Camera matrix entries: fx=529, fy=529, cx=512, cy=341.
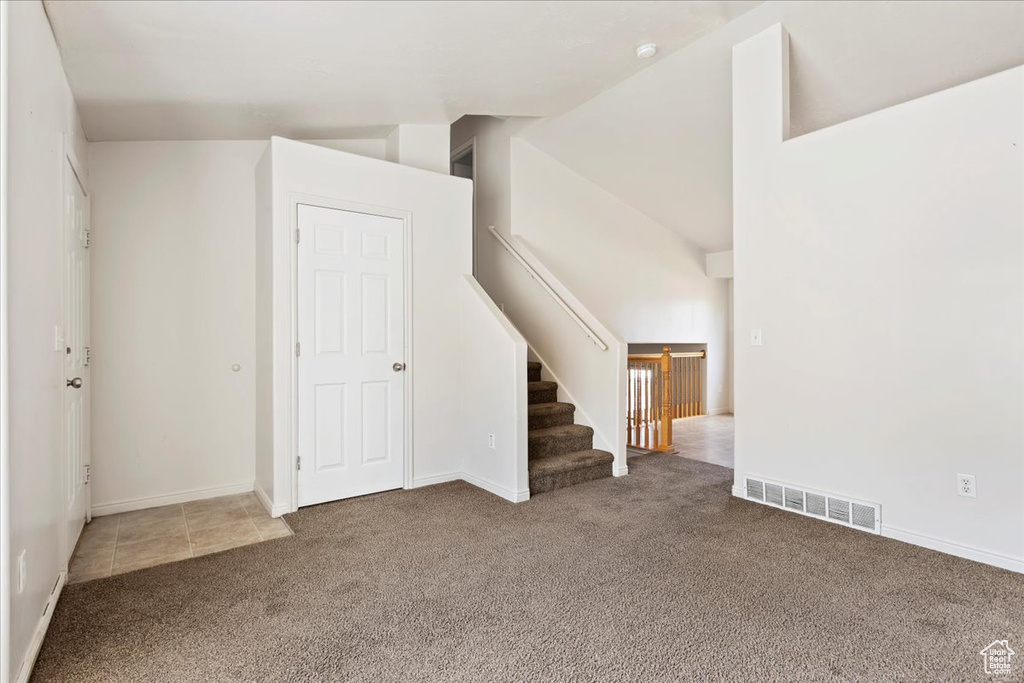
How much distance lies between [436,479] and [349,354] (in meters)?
1.14

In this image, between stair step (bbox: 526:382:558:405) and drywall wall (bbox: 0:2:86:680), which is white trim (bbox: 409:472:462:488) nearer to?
stair step (bbox: 526:382:558:405)

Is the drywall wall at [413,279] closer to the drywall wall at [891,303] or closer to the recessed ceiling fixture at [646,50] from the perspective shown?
the recessed ceiling fixture at [646,50]

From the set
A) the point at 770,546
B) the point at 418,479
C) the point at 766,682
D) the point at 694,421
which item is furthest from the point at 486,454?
the point at 694,421

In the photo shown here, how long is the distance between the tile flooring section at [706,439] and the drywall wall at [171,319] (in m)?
3.77

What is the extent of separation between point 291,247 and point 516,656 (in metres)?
2.70

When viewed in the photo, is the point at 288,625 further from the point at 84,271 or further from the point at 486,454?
the point at 84,271

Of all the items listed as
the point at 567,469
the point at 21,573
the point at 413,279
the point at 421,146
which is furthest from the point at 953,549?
the point at 421,146

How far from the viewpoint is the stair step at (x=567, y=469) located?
146 inches

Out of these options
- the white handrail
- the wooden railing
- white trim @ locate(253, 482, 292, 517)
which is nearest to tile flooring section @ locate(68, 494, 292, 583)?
white trim @ locate(253, 482, 292, 517)

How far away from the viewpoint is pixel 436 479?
3.94 meters

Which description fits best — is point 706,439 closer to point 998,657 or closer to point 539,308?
point 539,308

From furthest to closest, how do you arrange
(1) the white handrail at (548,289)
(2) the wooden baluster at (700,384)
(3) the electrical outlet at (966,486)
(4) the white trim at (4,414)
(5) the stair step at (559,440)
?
1. (2) the wooden baluster at (700,384)
2. (1) the white handrail at (548,289)
3. (5) the stair step at (559,440)
4. (3) the electrical outlet at (966,486)
5. (4) the white trim at (4,414)

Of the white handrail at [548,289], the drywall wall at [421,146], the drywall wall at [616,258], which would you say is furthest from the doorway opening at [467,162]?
the drywall wall at [421,146]

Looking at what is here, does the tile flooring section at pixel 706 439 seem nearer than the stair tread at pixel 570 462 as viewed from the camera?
No
